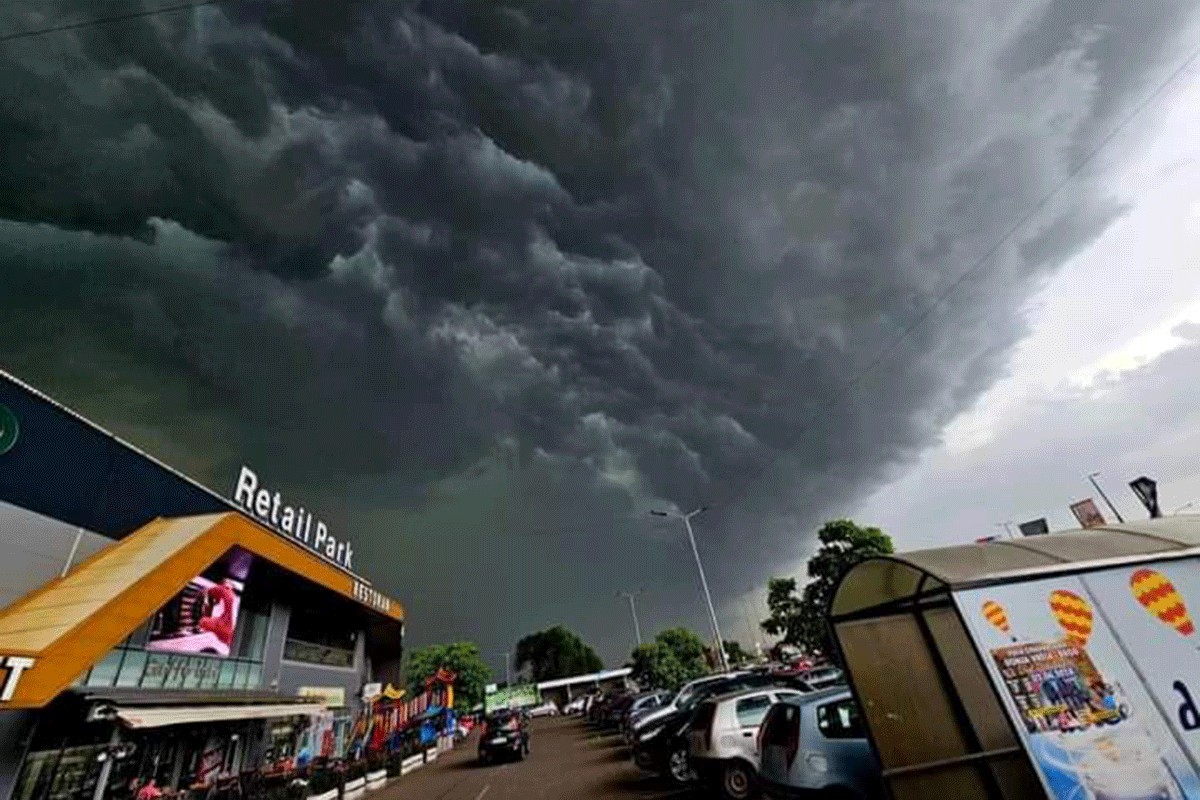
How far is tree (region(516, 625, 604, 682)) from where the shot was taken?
350 feet

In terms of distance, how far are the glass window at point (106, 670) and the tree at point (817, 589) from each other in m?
26.8

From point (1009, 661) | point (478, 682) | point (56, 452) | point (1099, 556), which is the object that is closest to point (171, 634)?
point (56, 452)

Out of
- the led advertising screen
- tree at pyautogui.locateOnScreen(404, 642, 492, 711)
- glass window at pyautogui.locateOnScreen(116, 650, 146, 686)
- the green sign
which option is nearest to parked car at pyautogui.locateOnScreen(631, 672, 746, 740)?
the led advertising screen

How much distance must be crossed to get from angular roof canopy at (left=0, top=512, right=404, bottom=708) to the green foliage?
41.6 metres

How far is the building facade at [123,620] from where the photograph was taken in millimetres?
11234

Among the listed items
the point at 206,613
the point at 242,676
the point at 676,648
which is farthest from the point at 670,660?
the point at 206,613

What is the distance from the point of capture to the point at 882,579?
7234 mm

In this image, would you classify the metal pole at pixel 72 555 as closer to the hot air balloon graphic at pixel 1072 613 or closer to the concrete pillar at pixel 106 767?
the concrete pillar at pixel 106 767

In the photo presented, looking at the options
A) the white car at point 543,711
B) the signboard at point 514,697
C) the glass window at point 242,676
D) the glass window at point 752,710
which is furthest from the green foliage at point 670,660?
the glass window at point 752,710

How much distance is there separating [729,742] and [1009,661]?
569 centimetres

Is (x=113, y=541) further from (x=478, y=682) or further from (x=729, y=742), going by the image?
(x=478, y=682)

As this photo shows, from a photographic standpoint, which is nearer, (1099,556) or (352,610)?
(1099,556)

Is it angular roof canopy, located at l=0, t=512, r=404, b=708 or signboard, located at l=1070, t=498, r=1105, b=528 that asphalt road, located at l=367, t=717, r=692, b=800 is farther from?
signboard, located at l=1070, t=498, r=1105, b=528

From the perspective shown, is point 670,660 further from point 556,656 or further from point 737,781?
point 556,656
